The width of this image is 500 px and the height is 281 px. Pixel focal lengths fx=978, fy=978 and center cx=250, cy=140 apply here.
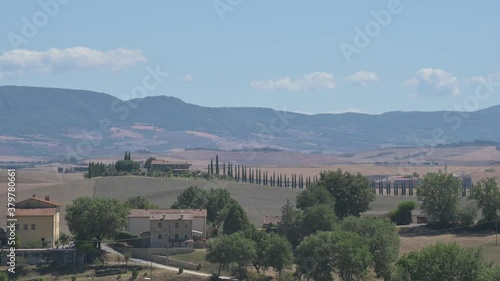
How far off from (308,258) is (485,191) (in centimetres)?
2723

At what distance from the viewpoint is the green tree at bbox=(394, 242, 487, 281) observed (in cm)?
4541

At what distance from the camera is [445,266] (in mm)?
45625

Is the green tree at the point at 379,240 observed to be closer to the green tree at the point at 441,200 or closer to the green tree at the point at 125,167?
the green tree at the point at 441,200

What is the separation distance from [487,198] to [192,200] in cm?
2391

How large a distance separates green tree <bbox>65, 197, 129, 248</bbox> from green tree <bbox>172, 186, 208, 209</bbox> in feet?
45.9

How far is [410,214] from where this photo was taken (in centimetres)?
8112

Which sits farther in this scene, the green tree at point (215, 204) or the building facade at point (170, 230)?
the green tree at point (215, 204)

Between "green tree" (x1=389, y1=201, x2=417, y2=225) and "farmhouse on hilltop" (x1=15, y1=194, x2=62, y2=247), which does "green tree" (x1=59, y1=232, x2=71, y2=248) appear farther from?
"green tree" (x1=389, y1=201, x2=417, y2=225)

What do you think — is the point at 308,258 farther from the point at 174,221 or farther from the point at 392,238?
the point at 174,221

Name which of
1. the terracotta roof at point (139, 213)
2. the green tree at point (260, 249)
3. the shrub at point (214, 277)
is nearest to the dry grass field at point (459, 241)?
the green tree at point (260, 249)

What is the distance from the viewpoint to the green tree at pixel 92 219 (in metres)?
65.4

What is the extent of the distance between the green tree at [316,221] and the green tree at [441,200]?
506 inches

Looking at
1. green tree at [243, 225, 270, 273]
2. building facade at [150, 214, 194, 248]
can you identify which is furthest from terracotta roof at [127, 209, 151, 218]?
green tree at [243, 225, 270, 273]

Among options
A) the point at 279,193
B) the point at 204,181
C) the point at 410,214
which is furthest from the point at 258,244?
the point at 204,181
